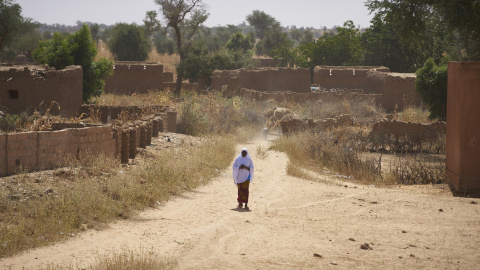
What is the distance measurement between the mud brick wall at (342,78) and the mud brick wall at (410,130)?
10.3 m

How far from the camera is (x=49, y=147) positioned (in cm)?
1085

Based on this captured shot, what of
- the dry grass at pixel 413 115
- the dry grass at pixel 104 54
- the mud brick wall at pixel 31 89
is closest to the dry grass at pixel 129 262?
the mud brick wall at pixel 31 89

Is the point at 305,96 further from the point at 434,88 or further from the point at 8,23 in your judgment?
the point at 8,23

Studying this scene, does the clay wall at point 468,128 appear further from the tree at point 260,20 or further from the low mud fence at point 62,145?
the tree at point 260,20

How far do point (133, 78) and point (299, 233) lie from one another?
80.1ft

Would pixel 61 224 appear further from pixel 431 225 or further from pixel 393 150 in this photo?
pixel 393 150

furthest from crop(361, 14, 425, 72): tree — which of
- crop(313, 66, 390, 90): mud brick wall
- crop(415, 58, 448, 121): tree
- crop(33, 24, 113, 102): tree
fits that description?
crop(33, 24, 113, 102): tree

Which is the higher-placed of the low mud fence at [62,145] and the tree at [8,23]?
the tree at [8,23]

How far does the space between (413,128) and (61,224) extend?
45.8 feet

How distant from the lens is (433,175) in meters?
13.7

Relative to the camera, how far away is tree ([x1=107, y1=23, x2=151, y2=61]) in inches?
1981

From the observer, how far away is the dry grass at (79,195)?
27.1 ft

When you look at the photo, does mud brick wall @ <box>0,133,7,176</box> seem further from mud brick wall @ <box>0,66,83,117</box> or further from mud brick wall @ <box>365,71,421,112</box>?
mud brick wall @ <box>365,71,421,112</box>

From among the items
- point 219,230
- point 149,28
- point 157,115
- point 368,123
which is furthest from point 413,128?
point 149,28
